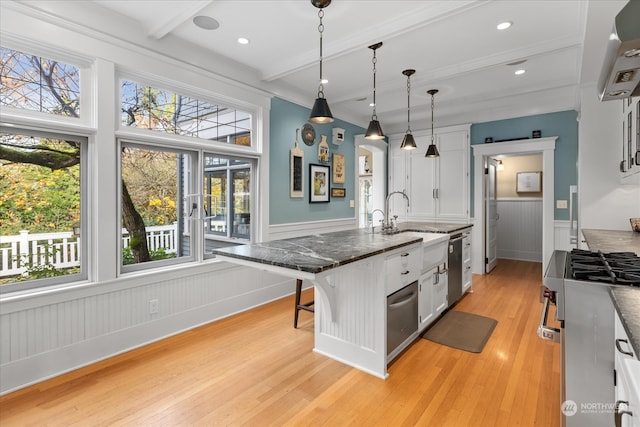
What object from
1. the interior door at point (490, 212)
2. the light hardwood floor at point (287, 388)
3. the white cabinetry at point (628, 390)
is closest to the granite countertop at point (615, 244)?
the light hardwood floor at point (287, 388)

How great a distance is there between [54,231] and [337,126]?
154 inches

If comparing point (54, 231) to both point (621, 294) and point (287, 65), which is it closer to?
point (287, 65)

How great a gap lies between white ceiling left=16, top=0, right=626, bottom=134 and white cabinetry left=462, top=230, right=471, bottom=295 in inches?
77.7

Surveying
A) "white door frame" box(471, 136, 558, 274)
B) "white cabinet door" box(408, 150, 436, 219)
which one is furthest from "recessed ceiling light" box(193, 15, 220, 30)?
"white door frame" box(471, 136, 558, 274)

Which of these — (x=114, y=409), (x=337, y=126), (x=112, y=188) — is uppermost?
(x=337, y=126)

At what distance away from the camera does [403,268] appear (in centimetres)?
256

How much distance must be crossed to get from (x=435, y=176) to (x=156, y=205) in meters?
4.56

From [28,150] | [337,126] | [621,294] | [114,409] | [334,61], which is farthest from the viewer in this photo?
[337,126]

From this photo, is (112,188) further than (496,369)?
Yes

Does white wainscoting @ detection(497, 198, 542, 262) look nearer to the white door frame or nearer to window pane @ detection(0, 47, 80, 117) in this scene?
the white door frame

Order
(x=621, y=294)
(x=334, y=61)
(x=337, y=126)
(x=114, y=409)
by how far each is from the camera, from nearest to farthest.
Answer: (x=621, y=294) → (x=114, y=409) → (x=334, y=61) → (x=337, y=126)

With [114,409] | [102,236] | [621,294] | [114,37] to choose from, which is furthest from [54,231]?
[621,294]

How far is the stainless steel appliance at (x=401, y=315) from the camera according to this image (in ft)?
7.87

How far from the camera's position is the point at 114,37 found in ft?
8.46
